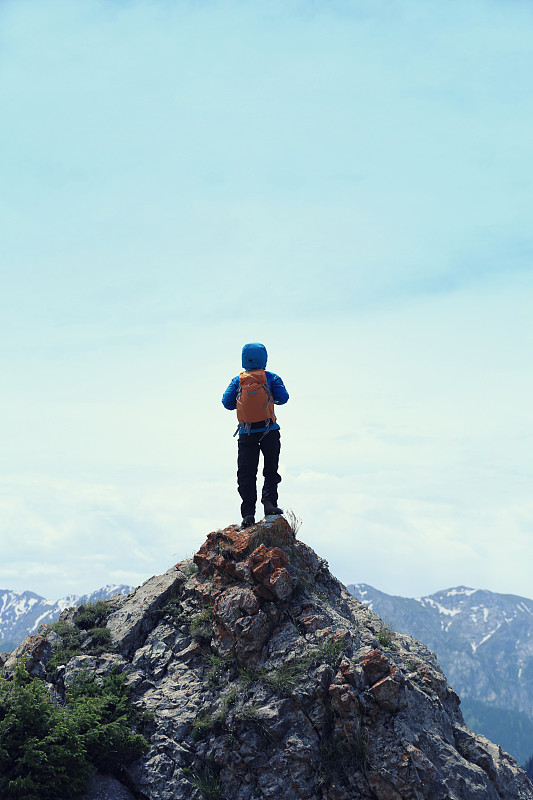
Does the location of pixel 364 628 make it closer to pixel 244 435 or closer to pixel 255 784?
pixel 255 784

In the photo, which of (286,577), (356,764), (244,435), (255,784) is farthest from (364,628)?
(244,435)

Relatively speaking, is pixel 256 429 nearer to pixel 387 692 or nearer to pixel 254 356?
pixel 254 356

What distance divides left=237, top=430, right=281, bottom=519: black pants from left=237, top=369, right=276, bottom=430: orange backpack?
43 centimetres

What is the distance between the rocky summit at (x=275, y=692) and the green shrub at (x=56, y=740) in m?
0.45

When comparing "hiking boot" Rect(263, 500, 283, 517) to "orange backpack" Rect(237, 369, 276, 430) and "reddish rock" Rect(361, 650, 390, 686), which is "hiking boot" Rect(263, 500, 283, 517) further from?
"reddish rock" Rect(361, 650, 390, 686)

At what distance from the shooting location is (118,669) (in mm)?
13312

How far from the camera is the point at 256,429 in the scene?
15.4 meters

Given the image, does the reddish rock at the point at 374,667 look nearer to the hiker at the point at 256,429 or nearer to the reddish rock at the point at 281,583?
the reddish rock at the point at 281,583

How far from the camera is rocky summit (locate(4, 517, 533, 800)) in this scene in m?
11.1

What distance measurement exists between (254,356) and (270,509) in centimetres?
408

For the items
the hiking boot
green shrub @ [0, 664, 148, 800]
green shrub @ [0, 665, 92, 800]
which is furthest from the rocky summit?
green shrub @ [0, 665, 92, 800]

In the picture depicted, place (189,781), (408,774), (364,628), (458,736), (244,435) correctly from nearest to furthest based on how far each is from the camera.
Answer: (408,774) < (189,781) < (458,736) < (364,628) < (244,435)

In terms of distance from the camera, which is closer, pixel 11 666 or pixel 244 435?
pixel 11 666

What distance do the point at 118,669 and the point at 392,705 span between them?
6.14m
